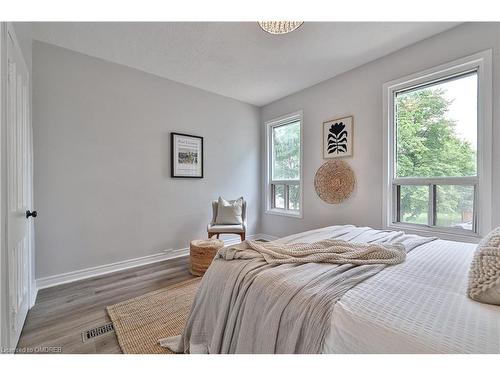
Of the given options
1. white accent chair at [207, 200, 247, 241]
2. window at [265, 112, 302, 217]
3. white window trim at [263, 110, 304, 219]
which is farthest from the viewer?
window at [265, 112, 302, 217]

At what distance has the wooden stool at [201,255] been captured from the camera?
2480 mm

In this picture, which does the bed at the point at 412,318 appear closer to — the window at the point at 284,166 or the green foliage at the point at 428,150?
the green foliage at the point at 428,150

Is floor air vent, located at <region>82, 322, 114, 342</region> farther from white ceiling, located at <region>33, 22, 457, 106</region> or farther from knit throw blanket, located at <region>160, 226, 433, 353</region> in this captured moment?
white ceiling, located at <region>33, 22, 457, 106</region>

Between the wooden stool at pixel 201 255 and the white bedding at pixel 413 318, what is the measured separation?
180cm

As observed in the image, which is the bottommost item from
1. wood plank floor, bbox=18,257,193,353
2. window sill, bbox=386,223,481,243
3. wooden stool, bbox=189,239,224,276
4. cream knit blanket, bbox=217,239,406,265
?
wood plank floor, bbox=18,257,193,353

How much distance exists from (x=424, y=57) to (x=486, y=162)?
1205mm

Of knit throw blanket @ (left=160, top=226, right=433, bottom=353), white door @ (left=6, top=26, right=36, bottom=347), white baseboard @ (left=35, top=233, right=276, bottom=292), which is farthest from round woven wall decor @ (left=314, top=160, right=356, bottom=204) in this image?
white door @ (left=6, top=26, right=36, bottom=347)

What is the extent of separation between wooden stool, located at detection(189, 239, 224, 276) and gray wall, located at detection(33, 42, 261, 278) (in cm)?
76

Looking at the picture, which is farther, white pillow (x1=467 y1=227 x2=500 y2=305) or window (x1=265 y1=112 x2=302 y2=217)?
window (x1=265 y1=112 x2=302 y2=217)

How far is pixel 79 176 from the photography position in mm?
2428

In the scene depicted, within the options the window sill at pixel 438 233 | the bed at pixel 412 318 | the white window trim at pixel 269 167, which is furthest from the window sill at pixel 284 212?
the bed at pixel 412 318

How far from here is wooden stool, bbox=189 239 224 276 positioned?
2.48 metres

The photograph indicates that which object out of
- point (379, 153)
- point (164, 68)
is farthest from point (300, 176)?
point (164, 68)

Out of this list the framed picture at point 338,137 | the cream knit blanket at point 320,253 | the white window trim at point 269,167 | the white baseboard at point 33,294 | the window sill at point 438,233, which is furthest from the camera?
the white window trim at point 269,167
